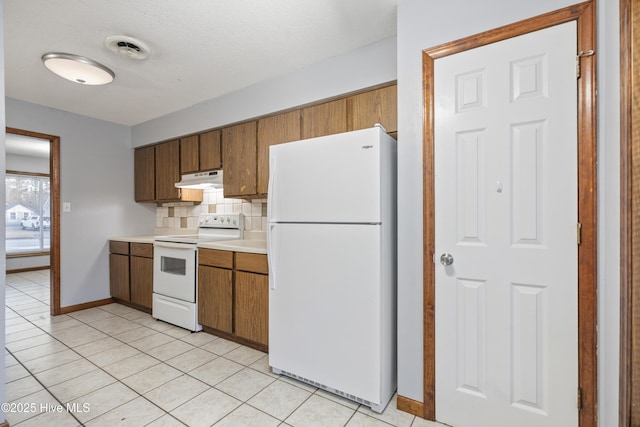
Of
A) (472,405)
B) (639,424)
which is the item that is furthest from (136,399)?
(639,424)

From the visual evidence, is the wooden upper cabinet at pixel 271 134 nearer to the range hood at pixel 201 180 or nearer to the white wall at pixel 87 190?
the range hood at pixel 201 180

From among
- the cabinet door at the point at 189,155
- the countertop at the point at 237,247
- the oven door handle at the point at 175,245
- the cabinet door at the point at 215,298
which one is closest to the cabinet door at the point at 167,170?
the cabinet door at the point at 189,155

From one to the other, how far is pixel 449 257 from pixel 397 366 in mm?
753

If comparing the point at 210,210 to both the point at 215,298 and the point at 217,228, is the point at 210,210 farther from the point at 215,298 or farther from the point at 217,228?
the point at 215,298

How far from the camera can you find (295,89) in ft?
8.29

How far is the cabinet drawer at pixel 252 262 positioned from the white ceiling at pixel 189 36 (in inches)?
61.8

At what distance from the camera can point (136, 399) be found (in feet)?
5.87

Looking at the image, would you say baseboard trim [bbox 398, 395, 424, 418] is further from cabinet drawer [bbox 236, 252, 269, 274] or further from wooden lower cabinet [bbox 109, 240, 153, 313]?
wooden lower cabinet [bbox 109, 240, 153, 313]

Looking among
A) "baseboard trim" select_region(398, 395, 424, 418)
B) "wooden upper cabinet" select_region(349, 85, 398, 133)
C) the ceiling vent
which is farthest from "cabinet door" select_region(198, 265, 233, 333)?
the ceiling vent

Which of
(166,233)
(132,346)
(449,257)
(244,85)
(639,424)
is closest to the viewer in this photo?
(639,424)

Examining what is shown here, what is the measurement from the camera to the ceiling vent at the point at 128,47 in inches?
79.1

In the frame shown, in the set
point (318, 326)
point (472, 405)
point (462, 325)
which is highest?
point (462, 325)

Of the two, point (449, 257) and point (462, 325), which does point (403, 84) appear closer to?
point (449, 257)

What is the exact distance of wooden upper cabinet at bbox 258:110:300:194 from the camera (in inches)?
102
